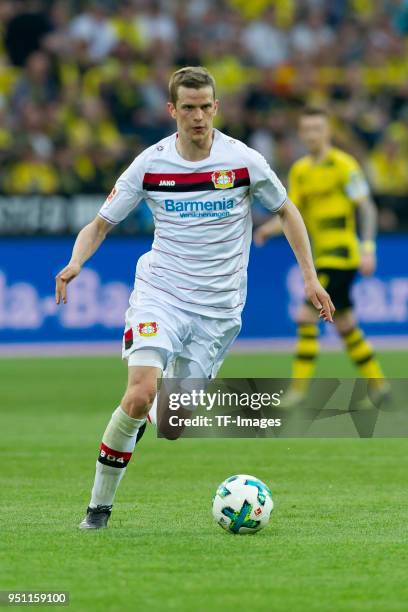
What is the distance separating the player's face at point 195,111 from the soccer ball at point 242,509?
175 centimetres

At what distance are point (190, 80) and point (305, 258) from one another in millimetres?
1037

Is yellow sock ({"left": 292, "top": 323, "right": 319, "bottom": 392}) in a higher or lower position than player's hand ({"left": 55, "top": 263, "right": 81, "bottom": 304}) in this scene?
lower

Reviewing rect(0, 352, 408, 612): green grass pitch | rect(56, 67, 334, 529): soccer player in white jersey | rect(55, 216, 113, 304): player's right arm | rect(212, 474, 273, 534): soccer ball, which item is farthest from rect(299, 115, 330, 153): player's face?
rect(212, 474, 273, 534): soccer ball

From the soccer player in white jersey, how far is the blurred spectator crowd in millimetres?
11222

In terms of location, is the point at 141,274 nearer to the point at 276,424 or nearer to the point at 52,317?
the point at 276,424

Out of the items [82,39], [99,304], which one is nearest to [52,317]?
[99,304]

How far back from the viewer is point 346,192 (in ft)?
40.1

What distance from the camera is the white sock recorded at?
6574 millimetres

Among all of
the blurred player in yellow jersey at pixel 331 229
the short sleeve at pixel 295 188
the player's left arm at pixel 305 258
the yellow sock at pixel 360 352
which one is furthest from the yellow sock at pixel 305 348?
the player's left arm at pixel 305 258

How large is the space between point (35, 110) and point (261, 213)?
335cm

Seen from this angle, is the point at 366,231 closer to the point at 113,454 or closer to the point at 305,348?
the point at 305,348

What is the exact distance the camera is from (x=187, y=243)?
23.0 ft

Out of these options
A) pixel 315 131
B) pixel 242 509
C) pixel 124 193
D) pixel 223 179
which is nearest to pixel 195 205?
pixel 223 179

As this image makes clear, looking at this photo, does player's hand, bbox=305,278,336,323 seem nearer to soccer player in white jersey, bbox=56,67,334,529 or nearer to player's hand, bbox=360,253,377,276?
soccer player in white jersey, bbox=56,67,334,529
